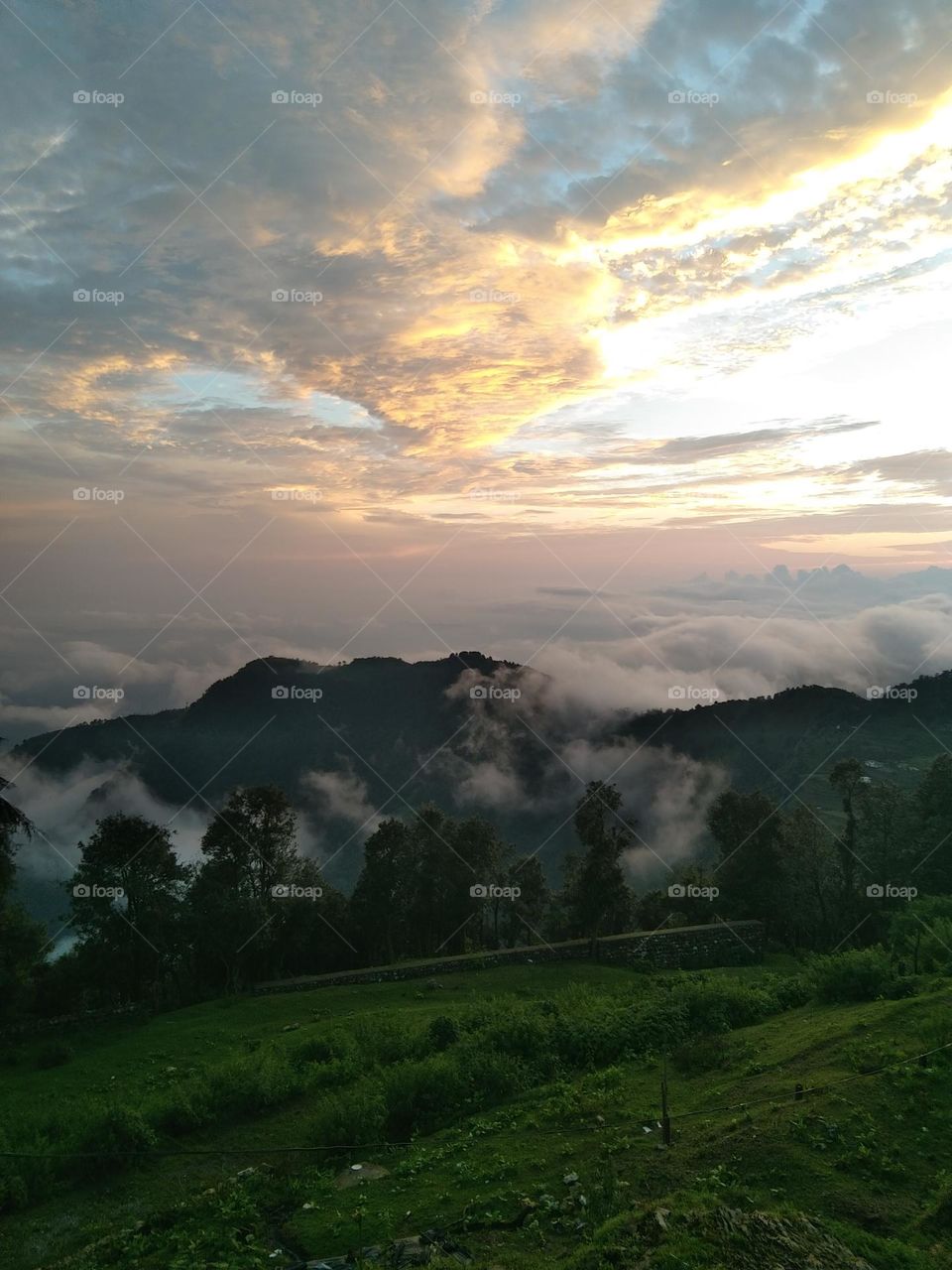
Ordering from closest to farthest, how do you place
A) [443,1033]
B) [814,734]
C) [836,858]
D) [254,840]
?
[443,1033], [254,840], [836,858], [814,734]

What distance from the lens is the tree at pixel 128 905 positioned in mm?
39750

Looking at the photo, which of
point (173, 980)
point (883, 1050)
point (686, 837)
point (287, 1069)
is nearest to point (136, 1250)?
point (287, 1069)

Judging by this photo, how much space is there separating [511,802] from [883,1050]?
13328cm

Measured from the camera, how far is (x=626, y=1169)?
1507 cm

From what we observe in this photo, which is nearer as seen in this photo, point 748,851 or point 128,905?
point 128,905

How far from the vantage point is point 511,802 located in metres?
150

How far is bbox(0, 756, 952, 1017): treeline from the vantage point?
4006 cm

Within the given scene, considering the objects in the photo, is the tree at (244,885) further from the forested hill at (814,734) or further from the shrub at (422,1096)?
the forested hill at (814,734)

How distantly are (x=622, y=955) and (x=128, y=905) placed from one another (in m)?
25.0

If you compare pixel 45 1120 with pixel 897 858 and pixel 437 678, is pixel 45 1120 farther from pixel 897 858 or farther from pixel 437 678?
pixel 437 678

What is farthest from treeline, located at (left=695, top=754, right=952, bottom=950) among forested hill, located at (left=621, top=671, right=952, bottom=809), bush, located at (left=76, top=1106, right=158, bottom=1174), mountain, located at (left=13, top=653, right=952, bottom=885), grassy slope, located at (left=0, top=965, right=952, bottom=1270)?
mountain, located at (left=13, top=653, right=952, bottom=885)

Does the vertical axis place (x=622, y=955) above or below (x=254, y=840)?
below

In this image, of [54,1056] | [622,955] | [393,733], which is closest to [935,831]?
[622,955]

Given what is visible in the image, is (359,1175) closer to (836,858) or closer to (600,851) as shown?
(600,851)
